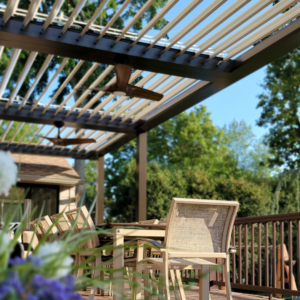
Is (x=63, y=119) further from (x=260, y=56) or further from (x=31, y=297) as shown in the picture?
(x=31, y=297)

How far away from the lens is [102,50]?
514 cm

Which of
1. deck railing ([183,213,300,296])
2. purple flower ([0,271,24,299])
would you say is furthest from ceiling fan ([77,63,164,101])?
purple flower ([0,271,24,299])

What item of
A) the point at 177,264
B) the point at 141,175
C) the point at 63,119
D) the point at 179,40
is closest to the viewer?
the point at 177,264

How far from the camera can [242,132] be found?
28.8 m

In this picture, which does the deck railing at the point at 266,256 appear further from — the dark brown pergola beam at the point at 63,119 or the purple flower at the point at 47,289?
the dark brown pergola beam at the point at 63,119

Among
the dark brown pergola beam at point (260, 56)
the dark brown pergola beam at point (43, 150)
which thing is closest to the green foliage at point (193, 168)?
the dark brown pergola beam at point (43, 150)

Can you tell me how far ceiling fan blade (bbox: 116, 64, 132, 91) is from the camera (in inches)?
205

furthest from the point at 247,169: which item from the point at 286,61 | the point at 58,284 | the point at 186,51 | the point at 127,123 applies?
the point at 58,284

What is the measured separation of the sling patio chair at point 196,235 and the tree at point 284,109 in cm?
1818

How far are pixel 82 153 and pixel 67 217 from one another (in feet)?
25.2

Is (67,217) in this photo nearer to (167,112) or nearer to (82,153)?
(167,112)

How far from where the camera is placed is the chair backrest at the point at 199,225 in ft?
10.3

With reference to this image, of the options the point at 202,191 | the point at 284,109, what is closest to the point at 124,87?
the point at 202,191

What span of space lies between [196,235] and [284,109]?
19367 millimetres
